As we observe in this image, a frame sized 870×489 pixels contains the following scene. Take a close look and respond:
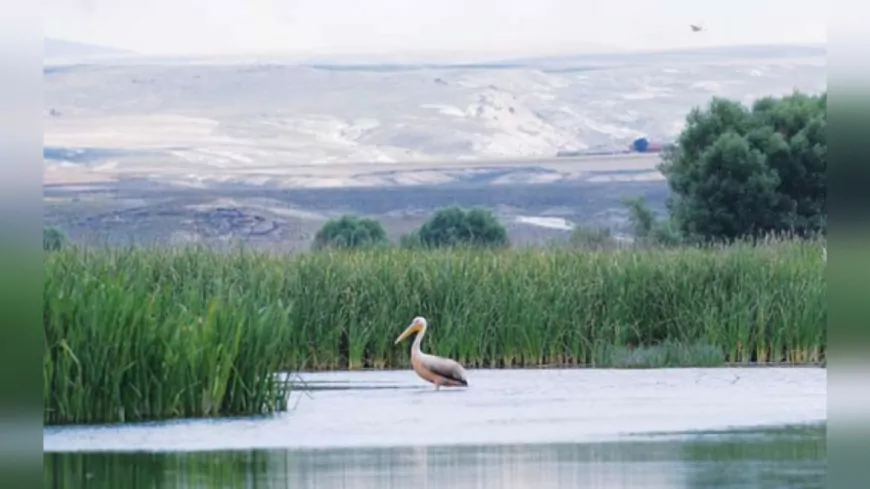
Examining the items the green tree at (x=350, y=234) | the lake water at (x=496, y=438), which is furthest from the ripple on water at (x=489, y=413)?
the green tree at (x=350, y=234)

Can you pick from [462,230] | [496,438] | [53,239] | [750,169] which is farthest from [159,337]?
[750,169]

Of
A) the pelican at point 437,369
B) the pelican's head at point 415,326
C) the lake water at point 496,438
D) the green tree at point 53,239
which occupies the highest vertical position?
the green tree at point 53,239

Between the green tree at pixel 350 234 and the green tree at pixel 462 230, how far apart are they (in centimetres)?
20

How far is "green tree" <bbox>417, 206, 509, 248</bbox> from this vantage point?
8.91 m

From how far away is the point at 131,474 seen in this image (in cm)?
848

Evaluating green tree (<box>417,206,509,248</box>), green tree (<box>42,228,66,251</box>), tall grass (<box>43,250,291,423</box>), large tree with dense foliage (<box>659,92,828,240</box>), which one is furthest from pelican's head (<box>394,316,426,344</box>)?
green tree (<box>42,228,66,251</box>)

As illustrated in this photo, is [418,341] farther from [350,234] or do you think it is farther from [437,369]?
[350,234]

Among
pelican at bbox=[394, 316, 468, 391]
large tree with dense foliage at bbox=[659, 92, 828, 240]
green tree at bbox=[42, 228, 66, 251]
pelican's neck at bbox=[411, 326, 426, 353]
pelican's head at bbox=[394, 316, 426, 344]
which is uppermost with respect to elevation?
large tree with dense foliage at bbox=[659, 92, 828, 240]

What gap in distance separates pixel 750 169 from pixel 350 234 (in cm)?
183

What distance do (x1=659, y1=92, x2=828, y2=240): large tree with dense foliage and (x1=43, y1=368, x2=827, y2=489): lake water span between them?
2.36 feet

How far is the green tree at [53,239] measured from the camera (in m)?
8.84

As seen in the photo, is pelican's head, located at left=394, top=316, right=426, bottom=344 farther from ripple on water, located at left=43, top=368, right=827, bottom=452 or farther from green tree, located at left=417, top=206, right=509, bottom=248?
green tree, located at left=417, top=206, right=509, bottom=248

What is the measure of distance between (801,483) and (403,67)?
8.24 ft

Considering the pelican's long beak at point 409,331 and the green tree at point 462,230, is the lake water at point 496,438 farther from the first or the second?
the green tree at point 462,230
